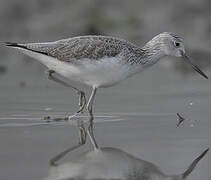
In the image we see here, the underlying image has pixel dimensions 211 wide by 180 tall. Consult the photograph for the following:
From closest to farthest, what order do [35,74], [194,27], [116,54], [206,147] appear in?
1. [206,147]
2. [116,54]
3. [35,74]
4. [194,27]

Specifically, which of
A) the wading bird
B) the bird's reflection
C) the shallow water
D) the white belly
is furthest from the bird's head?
the bird's reflection

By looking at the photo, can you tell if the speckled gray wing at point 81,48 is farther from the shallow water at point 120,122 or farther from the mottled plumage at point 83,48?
the shallow water at point 120,122

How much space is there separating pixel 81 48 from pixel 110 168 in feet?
9.75

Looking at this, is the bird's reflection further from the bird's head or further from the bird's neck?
the bird's head

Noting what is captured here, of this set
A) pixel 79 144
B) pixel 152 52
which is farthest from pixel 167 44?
pixel 79 144

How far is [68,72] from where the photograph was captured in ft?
29.4

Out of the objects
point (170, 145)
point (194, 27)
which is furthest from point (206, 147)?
point (194, 27)

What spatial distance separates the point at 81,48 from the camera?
9.01 metres

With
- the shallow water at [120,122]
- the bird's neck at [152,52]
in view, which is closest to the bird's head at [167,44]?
the bird's neck at [152,52]

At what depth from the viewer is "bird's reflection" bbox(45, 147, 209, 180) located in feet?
20.1

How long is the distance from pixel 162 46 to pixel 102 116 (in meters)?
1.43

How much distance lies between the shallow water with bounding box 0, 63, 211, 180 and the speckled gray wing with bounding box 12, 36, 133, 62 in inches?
32.6

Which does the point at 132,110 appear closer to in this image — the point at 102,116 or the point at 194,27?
the point at 102,116

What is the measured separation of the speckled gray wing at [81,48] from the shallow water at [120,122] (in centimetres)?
83
